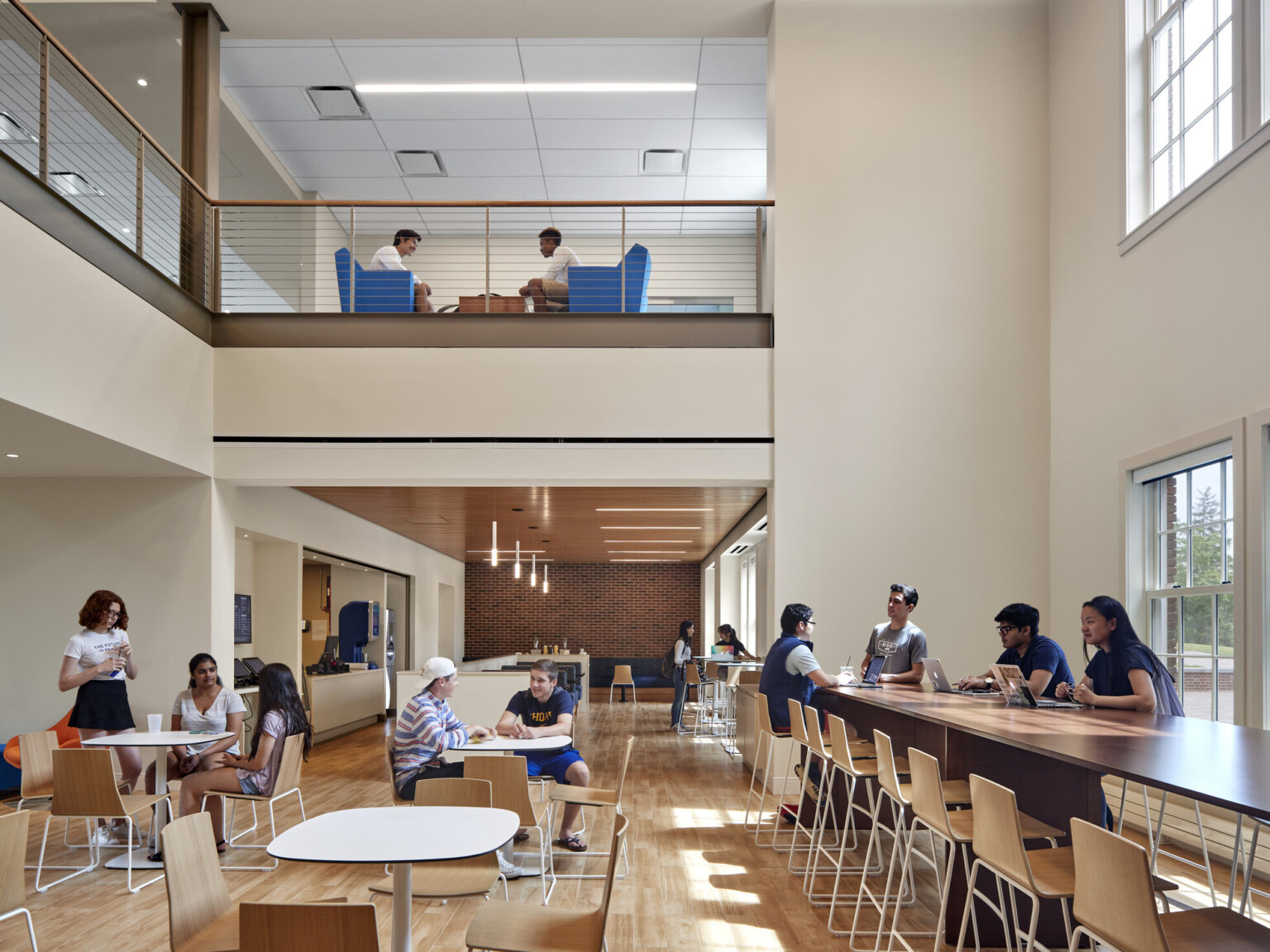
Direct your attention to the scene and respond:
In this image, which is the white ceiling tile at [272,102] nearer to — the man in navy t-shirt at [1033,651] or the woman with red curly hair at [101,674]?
the woman with red curly hair at [101,674]

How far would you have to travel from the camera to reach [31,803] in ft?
22.1

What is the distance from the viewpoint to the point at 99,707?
19.9 ft

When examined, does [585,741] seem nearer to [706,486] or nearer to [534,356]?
[706,486]

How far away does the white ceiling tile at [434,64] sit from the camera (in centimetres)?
912

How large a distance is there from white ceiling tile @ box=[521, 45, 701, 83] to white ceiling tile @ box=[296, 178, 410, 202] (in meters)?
3.13

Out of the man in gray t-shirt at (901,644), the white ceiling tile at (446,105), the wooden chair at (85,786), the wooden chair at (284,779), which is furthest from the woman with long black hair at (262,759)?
the white ceiling tile at (446,105)

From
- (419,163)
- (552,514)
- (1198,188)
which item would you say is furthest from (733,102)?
(1198,188)

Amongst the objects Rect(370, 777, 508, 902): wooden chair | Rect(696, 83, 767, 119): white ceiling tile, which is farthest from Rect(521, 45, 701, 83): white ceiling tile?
Rect(370, 777, 508, 902): wooden chair

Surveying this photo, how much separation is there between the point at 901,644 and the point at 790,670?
74cm

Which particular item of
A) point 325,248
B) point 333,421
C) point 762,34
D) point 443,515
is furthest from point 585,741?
point 762,34

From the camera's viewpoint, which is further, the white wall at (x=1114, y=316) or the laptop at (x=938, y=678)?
the laptop at (x=938, y=678)

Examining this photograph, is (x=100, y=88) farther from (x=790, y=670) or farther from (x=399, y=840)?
(x=790, y=670)

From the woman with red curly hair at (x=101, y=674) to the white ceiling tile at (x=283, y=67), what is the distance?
550 centimetres

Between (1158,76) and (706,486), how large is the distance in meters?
4.15
